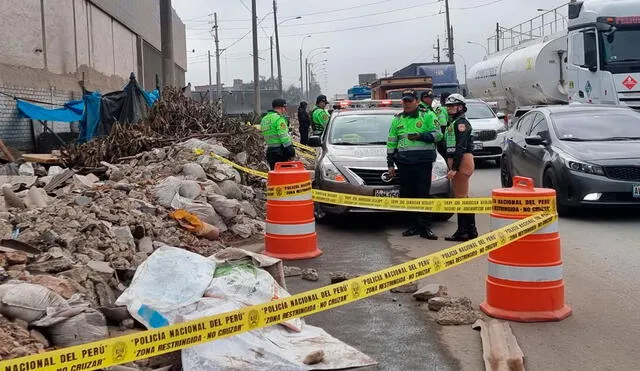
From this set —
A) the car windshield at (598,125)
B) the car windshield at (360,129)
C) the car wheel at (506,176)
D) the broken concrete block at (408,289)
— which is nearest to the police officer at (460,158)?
the car windshield at (360,129)

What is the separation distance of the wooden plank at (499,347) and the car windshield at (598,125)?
633 centimetres

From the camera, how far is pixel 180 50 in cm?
5975

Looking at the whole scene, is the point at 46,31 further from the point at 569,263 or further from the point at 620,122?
the point at 569,263

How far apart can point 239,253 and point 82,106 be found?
1334 cm

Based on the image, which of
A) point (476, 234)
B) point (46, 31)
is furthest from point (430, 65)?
point (476, 234)

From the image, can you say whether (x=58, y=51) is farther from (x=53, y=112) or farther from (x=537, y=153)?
(x=537, y=153)

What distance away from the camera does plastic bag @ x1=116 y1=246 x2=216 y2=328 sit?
4676 mm

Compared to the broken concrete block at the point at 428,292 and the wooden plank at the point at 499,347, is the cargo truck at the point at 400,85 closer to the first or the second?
the broken concrete block at the point at 428,292

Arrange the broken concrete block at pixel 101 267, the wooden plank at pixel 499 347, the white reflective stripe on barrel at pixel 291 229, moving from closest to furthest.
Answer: the wooden plank at pixel 499 347 → the broken concrete block at pixel 101 267 → the white reflective stripe on barrel at pixel 291 229

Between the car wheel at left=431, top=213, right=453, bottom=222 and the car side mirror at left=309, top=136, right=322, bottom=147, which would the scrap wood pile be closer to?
the car side mirror at left=309, top=136, right=322, bottom=147

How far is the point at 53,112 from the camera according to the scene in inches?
653

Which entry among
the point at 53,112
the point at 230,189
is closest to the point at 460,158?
the point at 230,189

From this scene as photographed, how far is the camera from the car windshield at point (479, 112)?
18703 millimetres

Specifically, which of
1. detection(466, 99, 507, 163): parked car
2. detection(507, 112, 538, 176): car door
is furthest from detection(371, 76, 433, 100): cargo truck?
detection(507, 112, 538, 176): car door
